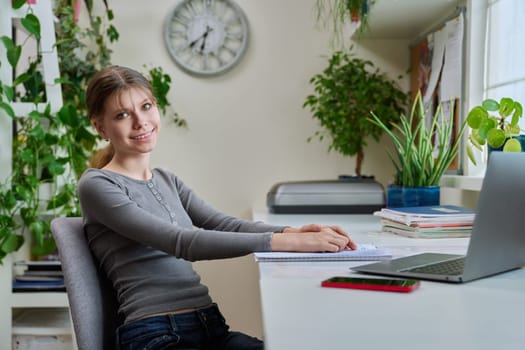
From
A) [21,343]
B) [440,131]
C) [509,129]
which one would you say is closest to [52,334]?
[21,343]

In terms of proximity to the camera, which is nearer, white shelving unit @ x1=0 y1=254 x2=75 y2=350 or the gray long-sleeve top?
the gray long-sleeve top

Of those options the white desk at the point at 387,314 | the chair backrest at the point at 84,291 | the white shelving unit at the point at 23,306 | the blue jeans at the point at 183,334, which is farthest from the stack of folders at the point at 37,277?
the white desk at the point at 387,314

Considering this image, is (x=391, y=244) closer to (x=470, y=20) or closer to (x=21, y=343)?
(x=470, y=20)

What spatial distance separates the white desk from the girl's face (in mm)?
513

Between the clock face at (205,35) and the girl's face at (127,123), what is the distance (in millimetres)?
1374

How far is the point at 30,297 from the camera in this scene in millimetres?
2131

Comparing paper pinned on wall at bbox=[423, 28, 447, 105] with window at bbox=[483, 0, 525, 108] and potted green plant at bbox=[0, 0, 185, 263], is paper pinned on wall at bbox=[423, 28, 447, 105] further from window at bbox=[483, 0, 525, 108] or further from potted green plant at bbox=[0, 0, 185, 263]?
potted green plant at bbox=[0, 0, 185, 263]

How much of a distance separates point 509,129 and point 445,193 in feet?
2.44

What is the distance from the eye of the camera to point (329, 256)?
3.77ft

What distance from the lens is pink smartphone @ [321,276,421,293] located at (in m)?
0.89

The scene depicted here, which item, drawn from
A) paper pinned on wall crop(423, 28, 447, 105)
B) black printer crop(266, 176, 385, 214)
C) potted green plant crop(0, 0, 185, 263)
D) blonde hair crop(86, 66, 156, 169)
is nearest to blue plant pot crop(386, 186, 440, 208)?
black printer crop(266, 176, 385, 214)

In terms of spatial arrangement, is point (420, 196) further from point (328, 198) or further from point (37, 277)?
point (37, 277)

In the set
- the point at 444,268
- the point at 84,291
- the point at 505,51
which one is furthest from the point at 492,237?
the point at 505,51

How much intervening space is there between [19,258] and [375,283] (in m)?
1.69
